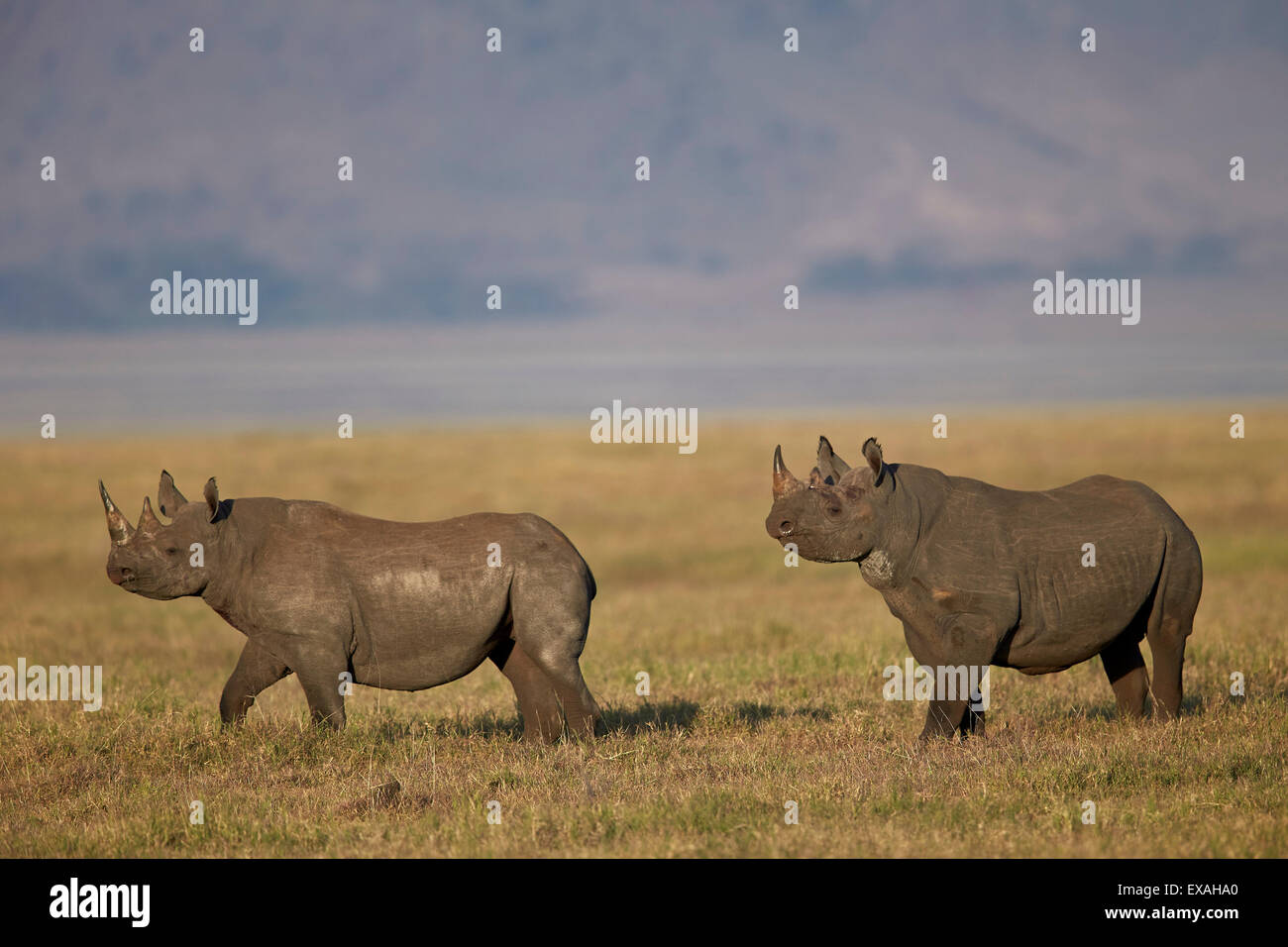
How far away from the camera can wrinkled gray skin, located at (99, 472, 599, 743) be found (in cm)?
1012

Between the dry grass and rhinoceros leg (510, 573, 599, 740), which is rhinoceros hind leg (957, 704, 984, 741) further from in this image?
rhinoceros leg (510, 573, 599, 740)

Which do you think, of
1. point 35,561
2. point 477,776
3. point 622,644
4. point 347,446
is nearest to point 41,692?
point 477,776

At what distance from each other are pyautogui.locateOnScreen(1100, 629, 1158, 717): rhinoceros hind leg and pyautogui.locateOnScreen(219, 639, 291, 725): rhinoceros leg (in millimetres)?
6779

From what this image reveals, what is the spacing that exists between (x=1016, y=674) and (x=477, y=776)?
732 cm

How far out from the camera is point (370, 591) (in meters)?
10.2

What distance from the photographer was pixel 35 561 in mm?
30766

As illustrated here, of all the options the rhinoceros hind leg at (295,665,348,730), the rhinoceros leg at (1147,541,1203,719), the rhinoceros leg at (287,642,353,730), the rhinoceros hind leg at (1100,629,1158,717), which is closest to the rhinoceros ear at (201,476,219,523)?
the rhinoceros leg at (287,642,353,730)

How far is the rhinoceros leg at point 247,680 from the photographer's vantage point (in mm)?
10516

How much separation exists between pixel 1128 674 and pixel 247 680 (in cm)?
723

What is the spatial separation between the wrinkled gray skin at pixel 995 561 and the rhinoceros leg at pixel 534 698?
2291 millimetres
